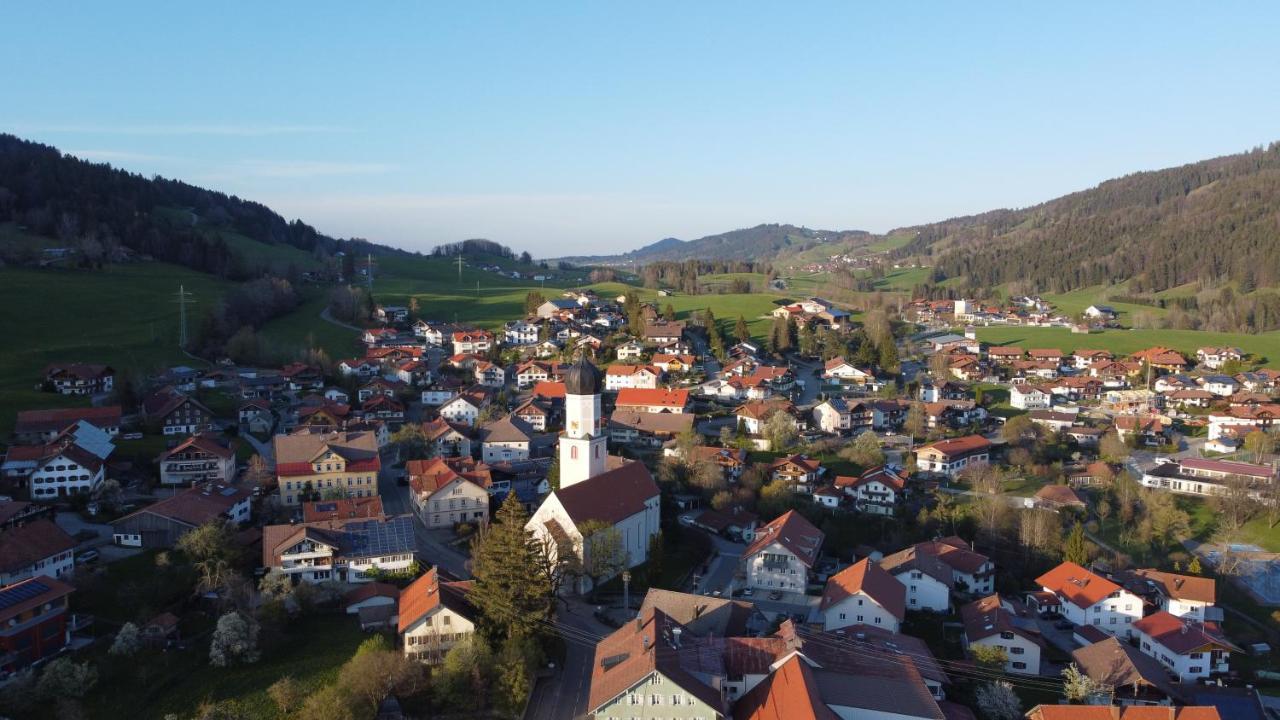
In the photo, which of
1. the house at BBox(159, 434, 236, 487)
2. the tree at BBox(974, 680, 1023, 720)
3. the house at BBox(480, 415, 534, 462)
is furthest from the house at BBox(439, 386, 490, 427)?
the tree at BBox(974, 680, 1023, 720)

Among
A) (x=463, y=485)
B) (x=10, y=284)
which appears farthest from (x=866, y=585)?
(x=10, y=284)

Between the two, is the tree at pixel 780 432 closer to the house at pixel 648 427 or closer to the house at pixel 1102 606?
the house at pixel 648 427

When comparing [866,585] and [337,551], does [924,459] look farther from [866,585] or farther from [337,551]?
[337,551]

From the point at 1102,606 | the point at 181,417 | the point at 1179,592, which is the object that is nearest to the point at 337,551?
the point at 181,417

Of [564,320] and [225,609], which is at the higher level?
[564,320]

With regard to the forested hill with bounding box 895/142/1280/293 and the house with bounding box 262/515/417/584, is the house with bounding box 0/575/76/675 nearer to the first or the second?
the house with bounding box 262/515/417/584

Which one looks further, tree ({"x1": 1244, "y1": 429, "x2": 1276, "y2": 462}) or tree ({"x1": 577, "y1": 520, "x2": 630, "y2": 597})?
tree ({"x1": 1244, "y1": 429, "x2": 1276, "y2": 462})
